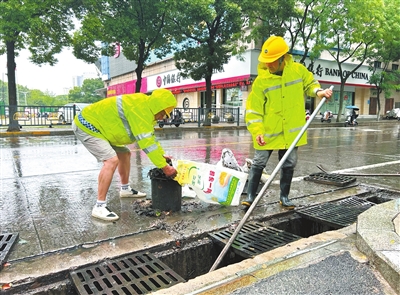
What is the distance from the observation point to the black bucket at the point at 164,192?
3469 mm

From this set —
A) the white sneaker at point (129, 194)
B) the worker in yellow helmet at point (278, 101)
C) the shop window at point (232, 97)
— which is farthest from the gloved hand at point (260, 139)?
the shop window at point (232, 97)

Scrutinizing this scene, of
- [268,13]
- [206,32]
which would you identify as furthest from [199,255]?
[268,13]

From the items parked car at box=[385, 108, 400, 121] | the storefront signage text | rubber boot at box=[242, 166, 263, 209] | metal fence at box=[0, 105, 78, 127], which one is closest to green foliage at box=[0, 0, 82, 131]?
metal fence at box=[0, 105, 78, 127]

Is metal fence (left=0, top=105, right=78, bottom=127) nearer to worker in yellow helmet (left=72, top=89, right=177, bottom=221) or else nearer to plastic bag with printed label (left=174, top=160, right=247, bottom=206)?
worker in yellow helmet (left=72, top=89, right=177, bottom=221)

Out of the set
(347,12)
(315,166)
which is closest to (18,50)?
(315,166)

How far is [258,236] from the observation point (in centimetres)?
302

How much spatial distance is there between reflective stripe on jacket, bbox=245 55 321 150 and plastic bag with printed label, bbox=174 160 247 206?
0.47 metres

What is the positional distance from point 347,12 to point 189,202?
20301 millimetres

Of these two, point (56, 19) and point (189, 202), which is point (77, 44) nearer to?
point (56, 19)

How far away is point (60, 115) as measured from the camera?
1731cm

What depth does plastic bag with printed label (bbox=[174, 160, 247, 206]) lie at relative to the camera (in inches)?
137

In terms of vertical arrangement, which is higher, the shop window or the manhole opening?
the shop window

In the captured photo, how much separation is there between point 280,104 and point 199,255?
1.79 metres

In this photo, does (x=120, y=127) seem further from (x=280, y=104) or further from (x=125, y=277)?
(x=280, y=104)
